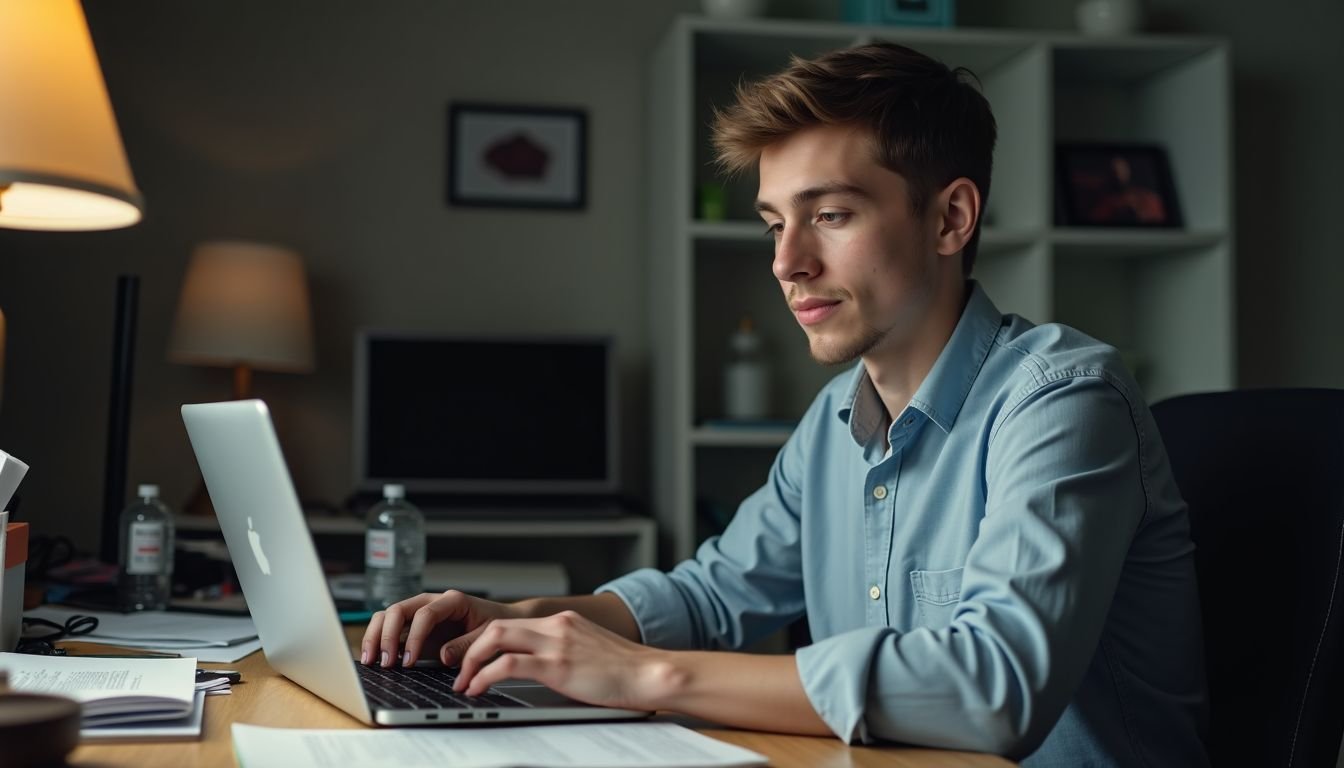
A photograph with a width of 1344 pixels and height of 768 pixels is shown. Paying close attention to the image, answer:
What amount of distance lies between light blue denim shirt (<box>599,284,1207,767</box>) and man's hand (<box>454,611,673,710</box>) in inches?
5.1

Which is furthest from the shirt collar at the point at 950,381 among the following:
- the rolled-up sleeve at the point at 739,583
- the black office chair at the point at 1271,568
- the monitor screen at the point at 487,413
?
the monitor screen at the point at 487,413

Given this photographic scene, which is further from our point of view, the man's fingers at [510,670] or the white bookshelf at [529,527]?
the white bookshelf at [529,527]

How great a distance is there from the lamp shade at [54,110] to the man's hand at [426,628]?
565 millimetres

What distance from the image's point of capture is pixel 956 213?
1.37 meters

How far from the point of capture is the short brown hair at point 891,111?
131 cm

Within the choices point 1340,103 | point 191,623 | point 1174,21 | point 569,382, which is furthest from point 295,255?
point 1340,103

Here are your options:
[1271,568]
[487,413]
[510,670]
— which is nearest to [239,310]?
[487,413]

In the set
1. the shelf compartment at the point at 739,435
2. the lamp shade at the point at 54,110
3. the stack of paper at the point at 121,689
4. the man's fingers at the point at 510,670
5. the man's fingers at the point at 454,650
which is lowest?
the stack of paper at the point at 121,689

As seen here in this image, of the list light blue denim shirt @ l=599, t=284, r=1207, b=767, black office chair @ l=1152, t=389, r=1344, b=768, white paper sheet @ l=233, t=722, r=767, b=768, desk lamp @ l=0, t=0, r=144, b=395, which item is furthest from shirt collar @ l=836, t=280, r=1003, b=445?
desk lamp @ l=0, t=0, r=144, b=395

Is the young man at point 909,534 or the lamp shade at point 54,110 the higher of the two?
the lamp shade at point 54,110

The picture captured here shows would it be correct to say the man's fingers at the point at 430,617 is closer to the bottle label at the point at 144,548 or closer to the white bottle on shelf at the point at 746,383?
the bottle label at the point at 144,548

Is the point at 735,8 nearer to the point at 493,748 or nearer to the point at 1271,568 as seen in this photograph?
the point at 1271,568

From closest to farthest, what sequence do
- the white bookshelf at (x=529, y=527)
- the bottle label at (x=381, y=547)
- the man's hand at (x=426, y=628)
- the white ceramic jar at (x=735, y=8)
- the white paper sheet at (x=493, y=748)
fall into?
1. the white paper sheet at (x=493, y=748)
2. the man's hand at (x=426, y=628)
3. the bottle label at (x=381, y=547)
4. the white bookshelf at (x=529, y=527)
5. the white ceramic jar at (x=735, y=8)

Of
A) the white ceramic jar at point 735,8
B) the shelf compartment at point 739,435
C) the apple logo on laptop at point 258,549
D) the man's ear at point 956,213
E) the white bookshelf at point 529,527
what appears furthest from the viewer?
the white ceramic jar at point 735,8
